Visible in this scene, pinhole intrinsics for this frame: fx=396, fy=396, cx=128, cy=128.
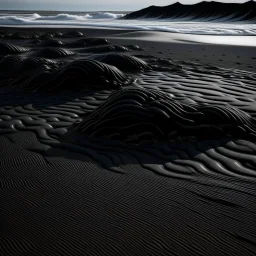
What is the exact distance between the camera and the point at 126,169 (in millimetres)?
2877

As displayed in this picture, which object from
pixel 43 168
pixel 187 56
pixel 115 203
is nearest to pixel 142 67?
pixel 187 56

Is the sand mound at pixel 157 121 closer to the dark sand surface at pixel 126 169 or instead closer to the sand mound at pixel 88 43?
the dark sand surface at pixel 126 169

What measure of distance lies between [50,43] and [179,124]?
9440mm

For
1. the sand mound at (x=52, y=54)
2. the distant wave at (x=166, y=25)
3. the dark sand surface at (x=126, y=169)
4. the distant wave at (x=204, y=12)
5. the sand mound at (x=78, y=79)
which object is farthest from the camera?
the distant wave at (x=204, y=12)

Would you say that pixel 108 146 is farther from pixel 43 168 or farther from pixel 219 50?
pixel 219 50

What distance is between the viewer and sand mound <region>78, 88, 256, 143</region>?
3.52 m

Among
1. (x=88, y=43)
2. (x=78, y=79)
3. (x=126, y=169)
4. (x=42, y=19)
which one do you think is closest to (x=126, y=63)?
(x=78, y=79)

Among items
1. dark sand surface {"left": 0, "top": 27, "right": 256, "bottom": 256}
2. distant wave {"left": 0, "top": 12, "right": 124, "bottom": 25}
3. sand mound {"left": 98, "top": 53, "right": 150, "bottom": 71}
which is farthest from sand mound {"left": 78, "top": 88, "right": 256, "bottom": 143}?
distant wave {"left": 0, "top": 12, "right": 124, "bottom": 25}

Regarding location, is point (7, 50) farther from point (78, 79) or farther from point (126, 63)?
point (78, 79)

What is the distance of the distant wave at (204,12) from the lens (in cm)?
2749

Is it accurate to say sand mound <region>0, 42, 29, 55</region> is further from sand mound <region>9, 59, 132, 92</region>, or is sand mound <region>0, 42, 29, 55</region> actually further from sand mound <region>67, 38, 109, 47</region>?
sand mound <region>9, 59, 132, 92</region>

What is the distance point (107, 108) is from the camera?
3.79 metres

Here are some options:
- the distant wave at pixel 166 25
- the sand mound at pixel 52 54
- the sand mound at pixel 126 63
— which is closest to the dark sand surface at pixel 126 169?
the sand mound at pixel 126 63

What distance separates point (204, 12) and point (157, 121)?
29319 mm
